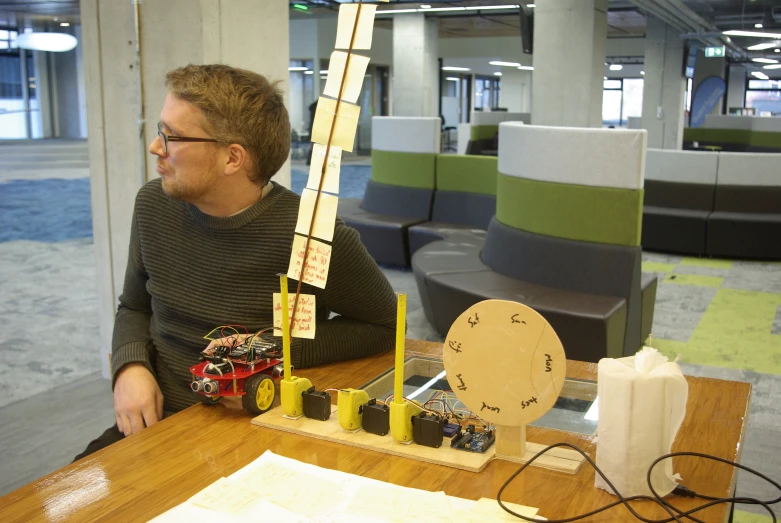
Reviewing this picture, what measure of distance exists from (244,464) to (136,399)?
483mm

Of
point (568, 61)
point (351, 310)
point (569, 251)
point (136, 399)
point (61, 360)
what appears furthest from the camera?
point (568, 61)

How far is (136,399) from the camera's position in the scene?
164 centimetres

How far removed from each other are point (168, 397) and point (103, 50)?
207 cm

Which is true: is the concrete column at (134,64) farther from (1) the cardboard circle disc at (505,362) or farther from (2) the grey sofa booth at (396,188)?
(2) the grey sofa booth at (396,188)

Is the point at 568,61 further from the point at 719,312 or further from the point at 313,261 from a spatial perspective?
the point at 313,261

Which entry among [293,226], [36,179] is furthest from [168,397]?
[36,179]

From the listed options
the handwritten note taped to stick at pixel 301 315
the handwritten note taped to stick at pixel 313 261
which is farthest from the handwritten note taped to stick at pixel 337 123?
the handwritten note taped to stick at pixel 301 315

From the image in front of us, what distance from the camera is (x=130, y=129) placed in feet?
10.9

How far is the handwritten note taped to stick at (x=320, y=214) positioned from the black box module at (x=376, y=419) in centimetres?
32

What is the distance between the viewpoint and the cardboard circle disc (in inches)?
46.6

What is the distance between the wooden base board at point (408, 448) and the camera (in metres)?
1.24

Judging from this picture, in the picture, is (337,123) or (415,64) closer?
(337,123)

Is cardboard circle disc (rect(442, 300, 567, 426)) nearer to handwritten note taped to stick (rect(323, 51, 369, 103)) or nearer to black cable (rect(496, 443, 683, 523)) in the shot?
black cable (rect(496, 443, 683, 523))

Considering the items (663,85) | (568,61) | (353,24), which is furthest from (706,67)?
(353,24)
